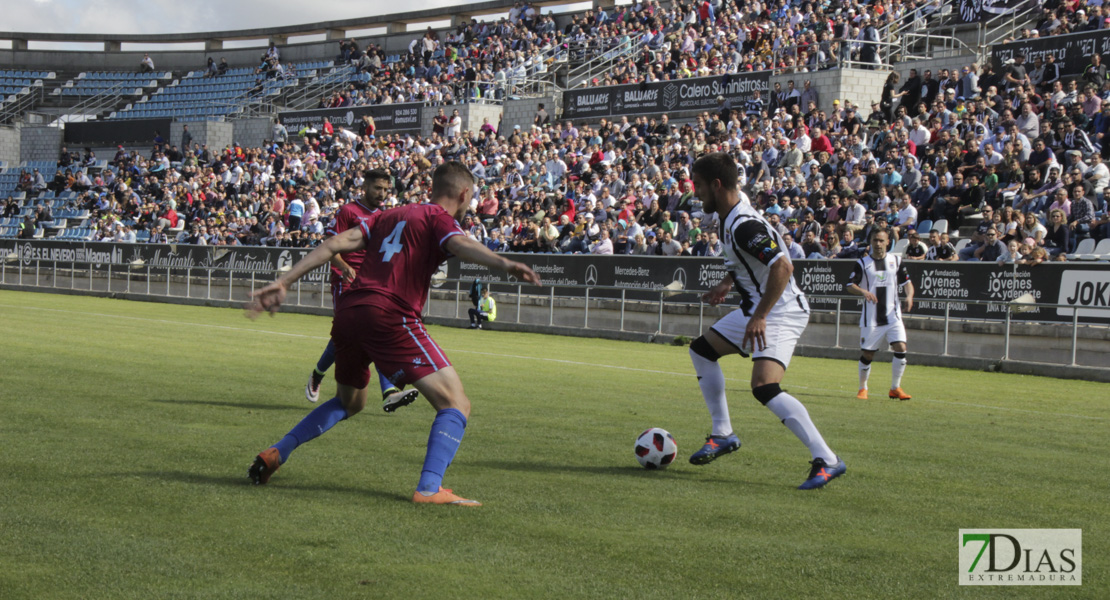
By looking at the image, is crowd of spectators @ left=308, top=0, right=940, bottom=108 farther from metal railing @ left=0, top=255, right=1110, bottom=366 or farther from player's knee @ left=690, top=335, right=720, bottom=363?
player's knee @ left=690, top=335, right=720, bottom=363

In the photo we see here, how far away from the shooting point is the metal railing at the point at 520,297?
20.3 metres

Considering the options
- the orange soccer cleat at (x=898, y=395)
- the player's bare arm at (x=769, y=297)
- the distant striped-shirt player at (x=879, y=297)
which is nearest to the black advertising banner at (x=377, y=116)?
the distant striped-shirt player at (x=879, y=297)

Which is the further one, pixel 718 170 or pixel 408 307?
pixel 718 170

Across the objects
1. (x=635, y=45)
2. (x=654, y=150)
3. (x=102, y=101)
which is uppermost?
(x=635, y=45)

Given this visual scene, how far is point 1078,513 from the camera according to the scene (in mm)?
6531

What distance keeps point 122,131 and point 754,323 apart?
54655 millimetres

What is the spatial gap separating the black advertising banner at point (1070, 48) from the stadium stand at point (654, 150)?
0.19m

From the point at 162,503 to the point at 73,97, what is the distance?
6370cm

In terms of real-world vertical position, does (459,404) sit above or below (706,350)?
below

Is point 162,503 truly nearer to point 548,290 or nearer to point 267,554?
point 267,554

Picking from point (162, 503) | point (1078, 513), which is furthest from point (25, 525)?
point (1078, 513)

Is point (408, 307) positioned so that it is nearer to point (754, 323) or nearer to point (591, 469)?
point (591, 469)

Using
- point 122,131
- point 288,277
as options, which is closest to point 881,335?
point 288,277

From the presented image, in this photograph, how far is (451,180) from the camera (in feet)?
21.8
